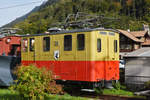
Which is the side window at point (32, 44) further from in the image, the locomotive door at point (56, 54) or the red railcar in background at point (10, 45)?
the red railcar in background at point (10, 45)

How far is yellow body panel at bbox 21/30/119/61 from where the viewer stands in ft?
39.8

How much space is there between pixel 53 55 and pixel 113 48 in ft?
10.4

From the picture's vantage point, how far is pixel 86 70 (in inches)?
478

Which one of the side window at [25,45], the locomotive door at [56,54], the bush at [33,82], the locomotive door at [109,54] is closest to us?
the bush at [33,82]

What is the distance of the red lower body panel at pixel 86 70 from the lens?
12.1m

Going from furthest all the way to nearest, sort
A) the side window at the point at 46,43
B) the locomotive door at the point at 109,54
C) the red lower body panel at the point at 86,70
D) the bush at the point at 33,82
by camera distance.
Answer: the side window at the point at 46,43 < the locomotive door at the point at 109,54 < the red lower body panel at the point at 86,70 < the bush at the point at 33,82

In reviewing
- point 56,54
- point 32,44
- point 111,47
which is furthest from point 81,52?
point 32,44

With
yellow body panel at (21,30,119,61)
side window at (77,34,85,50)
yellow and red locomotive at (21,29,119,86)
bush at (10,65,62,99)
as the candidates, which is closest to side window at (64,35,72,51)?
yellow and red locomotive at (21,29,119,86)

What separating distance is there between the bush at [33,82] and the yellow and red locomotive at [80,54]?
138 inches

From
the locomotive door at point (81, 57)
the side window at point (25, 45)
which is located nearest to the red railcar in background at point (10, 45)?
the side window at point (25, 45)

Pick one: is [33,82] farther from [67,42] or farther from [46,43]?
[46,43]

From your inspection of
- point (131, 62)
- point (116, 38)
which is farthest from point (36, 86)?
point (131, 62)

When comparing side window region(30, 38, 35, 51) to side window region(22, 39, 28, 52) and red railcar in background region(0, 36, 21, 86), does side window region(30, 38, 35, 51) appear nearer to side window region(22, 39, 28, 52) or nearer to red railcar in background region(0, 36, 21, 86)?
side window region(22, 39, 28, 52)

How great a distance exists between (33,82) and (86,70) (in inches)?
170
